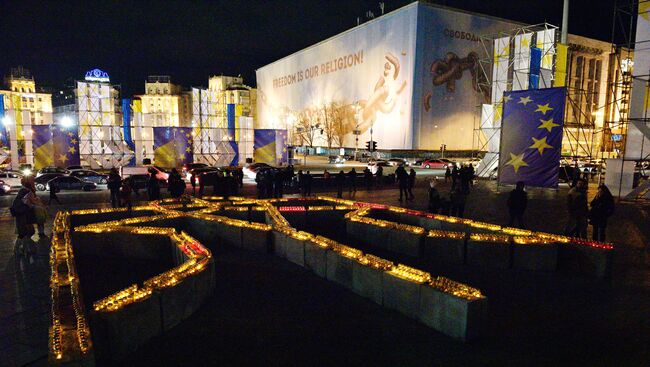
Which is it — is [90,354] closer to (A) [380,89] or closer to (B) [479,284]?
(B) [479,284]

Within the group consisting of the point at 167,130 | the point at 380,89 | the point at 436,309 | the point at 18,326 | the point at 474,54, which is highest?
the point at 474,54

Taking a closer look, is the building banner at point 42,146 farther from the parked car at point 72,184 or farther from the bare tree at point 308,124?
the bare tree at point 308,124

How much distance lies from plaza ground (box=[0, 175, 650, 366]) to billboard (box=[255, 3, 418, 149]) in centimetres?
4755

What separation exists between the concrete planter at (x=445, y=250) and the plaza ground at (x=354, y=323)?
351 mm

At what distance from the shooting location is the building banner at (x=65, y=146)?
3162 cm

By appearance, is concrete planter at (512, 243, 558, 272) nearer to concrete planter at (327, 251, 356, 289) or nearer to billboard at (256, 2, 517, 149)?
concrete planter at (327, 251, 356, 289)

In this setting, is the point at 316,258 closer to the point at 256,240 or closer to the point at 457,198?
the point at 256,240

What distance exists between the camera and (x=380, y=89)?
57.9m

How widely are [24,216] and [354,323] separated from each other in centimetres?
762

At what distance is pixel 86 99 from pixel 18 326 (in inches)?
1581

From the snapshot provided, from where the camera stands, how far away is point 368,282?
6535mm

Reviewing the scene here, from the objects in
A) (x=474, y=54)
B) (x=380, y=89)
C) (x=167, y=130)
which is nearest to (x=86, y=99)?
(x=167, y=130)

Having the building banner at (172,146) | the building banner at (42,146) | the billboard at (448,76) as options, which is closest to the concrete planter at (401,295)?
the building banner at (172,146)

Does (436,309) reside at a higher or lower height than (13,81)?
lower
